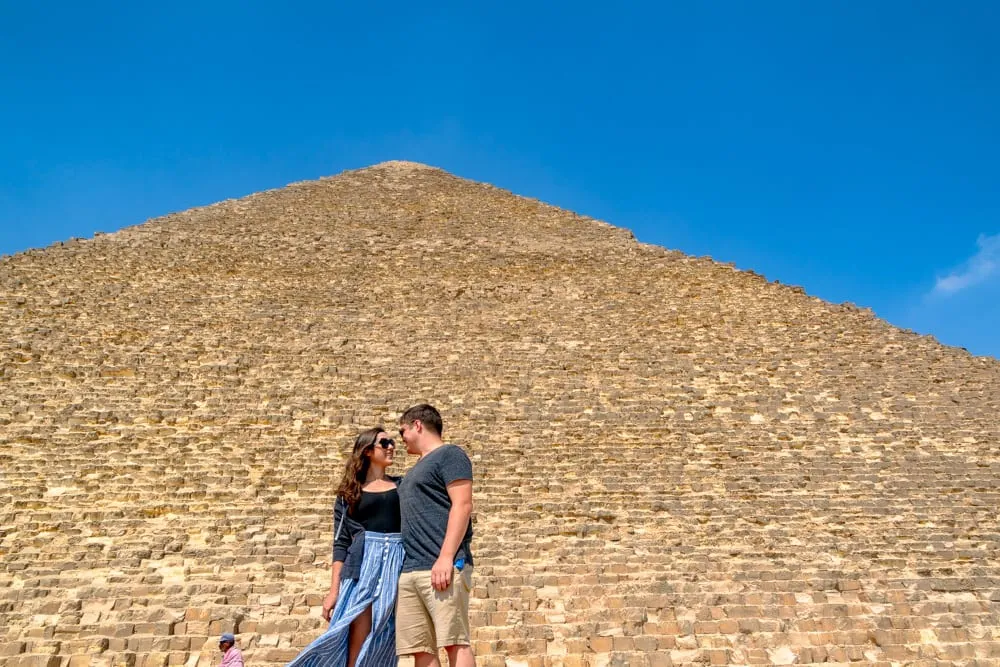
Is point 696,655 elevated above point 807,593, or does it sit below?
below

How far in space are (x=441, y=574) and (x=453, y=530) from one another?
154 millimetres

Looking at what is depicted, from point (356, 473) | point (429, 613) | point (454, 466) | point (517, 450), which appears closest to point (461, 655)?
point (429, 613)

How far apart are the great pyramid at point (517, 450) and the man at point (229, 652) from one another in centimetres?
33

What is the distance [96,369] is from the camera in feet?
32.6

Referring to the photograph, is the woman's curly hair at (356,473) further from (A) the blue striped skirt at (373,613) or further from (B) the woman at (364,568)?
(A) the blue striped skirt at (373,613)

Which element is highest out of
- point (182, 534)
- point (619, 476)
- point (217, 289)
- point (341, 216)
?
point (341, 216)

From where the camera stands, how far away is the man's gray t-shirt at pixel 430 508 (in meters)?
2.78

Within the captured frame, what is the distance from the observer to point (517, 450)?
8477mm

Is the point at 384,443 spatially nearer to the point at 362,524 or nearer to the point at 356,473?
the point at 356,473

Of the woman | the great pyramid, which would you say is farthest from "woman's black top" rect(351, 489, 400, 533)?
the great pyramid

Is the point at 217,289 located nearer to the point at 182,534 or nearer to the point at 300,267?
the point at 300,267

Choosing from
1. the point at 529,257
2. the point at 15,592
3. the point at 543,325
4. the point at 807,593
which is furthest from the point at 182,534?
the point at 529,257

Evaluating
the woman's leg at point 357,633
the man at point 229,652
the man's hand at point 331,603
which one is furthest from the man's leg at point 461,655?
the man at point 229,652

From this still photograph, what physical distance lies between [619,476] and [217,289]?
8.07 metres
